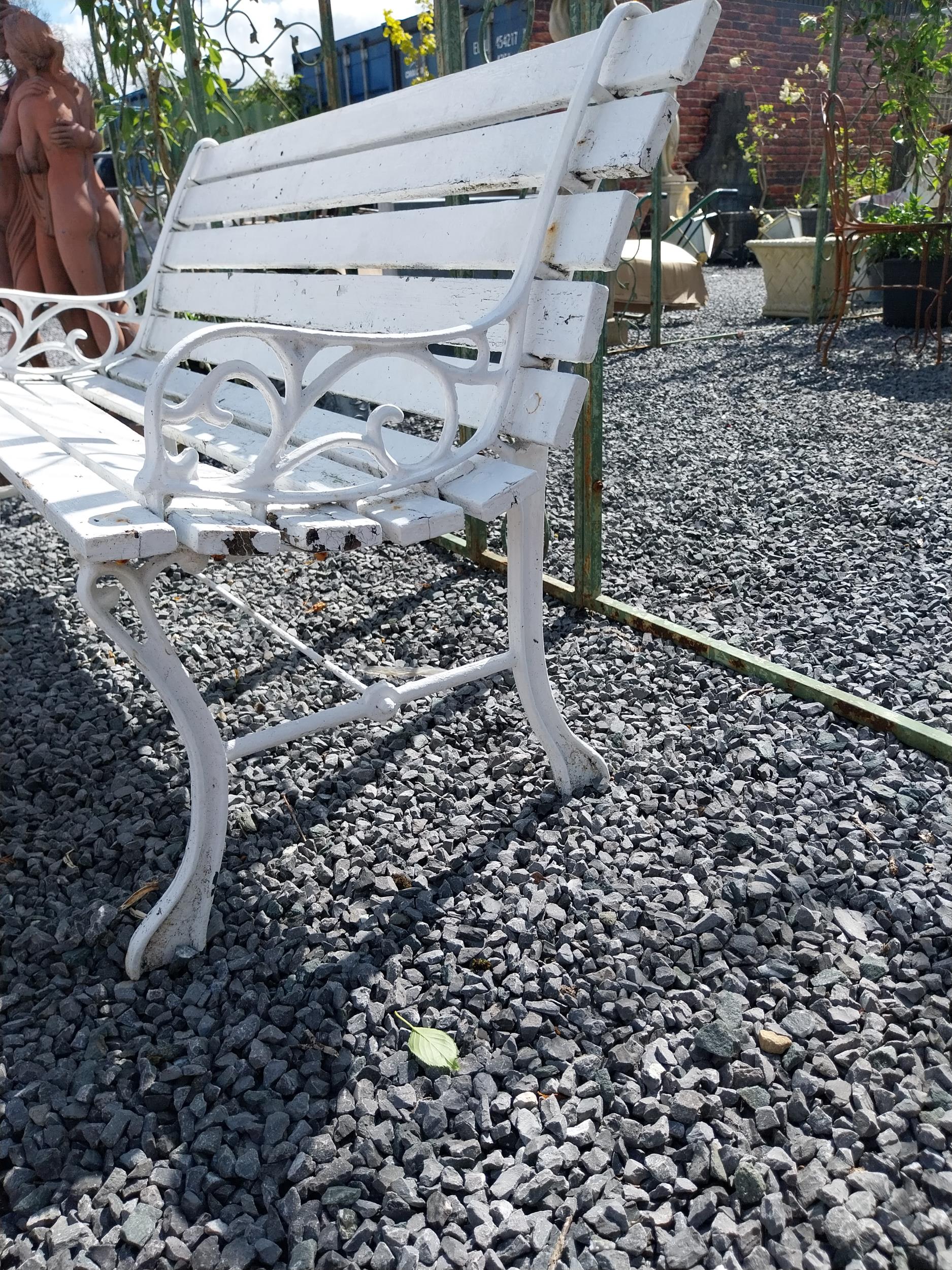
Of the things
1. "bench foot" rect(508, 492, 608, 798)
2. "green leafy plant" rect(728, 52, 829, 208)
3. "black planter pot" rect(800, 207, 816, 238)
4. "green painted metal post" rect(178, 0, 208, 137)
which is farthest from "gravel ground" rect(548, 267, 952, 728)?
"green leafy plant" rect(728, 52, 829, 208)

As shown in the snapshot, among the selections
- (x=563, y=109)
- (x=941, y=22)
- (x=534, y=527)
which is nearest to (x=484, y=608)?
(x=534, y=527)

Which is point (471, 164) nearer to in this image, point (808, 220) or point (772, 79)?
point (808, 220)

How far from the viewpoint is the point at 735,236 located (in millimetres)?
12688

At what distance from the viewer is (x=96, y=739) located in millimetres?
2279

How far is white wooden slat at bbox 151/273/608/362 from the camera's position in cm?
161

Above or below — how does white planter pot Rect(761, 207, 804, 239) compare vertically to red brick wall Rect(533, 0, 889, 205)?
below

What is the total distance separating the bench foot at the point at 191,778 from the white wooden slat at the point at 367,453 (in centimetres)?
37

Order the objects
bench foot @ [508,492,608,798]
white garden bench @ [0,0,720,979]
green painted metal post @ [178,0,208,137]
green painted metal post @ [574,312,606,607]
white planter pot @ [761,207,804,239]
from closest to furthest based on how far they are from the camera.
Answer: white garden bench @ [0,0,720,979] < bench foot @ [508,492,608,798] < green painted metal post @ [574,312,606,607] < green painted metal post @ [178,0,208,137] < white planter pot @ [761,207,804,239]

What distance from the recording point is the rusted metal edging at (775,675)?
6.61 feet

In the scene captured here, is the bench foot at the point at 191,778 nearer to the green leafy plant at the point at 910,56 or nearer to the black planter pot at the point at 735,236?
the green leafy plant at the point at 910,56

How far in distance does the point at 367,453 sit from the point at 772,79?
14.2m

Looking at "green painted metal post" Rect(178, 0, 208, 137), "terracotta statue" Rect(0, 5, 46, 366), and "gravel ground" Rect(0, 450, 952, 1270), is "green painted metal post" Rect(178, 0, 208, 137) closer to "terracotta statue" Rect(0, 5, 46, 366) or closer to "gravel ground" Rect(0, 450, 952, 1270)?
"terracotta statue" Rect(0, 5, 46, 366)

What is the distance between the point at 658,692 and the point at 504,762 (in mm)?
448

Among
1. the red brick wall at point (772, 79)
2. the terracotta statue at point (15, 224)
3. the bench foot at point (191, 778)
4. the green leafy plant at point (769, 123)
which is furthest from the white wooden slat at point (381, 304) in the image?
the red brick wall at point (772, 79)
